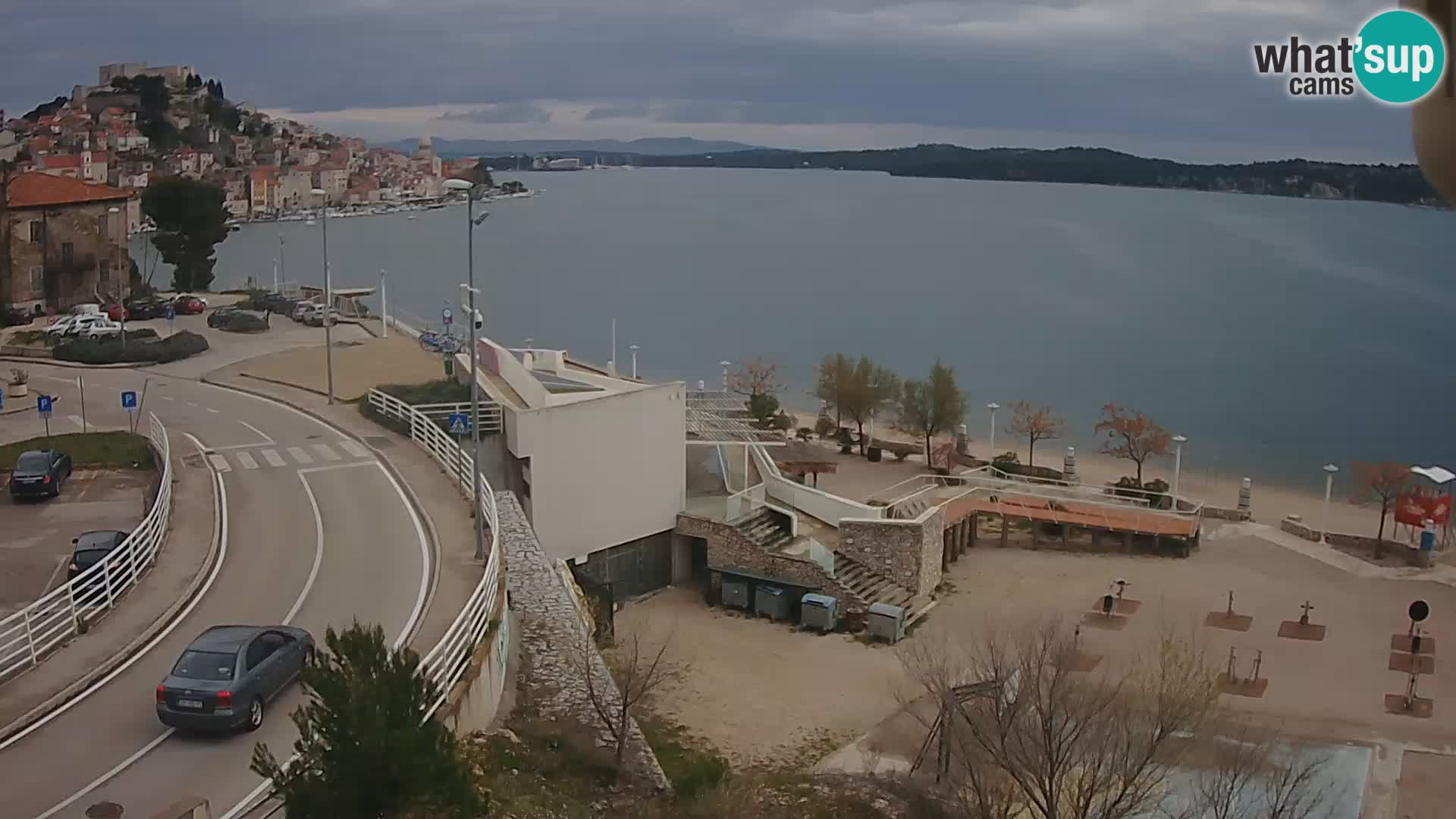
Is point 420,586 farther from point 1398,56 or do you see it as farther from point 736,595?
point 1398,56

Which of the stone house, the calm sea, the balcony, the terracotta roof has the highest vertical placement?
the balcony

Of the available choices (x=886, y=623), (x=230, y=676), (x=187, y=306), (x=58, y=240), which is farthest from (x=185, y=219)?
(x=230, y=676)

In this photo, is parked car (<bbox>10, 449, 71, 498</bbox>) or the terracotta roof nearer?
parked car (<bbox>10, 449, 71, 498</bbox>)

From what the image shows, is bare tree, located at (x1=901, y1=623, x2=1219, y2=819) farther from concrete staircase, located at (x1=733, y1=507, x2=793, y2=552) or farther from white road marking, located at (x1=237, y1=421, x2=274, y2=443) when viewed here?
white road marking, located at (x1=237, y1=421, x2=274, y2=443)

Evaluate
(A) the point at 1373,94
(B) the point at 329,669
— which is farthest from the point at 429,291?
(A) the point at 1373,94

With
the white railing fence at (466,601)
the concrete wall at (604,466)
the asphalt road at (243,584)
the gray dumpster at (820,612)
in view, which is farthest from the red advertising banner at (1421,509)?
the asphalt road at (243,584)

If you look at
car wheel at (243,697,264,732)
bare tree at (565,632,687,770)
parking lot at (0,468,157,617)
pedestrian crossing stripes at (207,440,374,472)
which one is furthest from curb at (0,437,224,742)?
pedestrian crossing stripes at (207,440,374,472)
